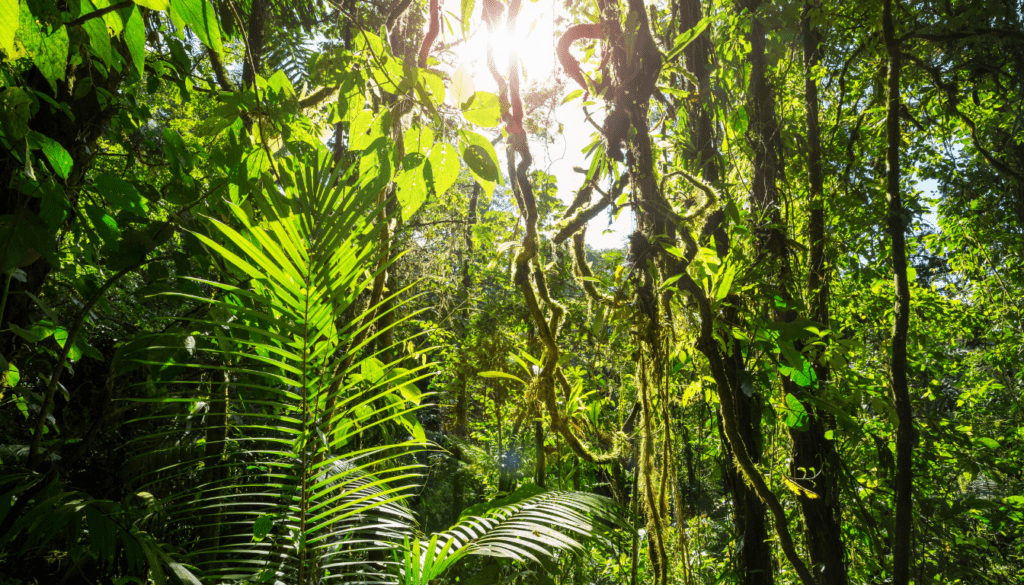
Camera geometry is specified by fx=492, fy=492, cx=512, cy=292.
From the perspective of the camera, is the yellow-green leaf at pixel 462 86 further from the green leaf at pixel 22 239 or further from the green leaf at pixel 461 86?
the green leaf at pixel 22 239

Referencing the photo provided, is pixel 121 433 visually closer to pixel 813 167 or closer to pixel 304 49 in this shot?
pixel 304 49

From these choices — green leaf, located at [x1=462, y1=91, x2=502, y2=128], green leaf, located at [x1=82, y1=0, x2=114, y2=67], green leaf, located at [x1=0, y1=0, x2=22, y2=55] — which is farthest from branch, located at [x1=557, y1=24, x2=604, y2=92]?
green leaf, located at [x1=0, y1=0, x2=22, y2=55]

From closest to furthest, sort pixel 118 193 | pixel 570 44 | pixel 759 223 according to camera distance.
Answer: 1. pixel 118 193
2. pixel 570 44
3. pixel 759 223

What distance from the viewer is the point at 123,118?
4.10ft

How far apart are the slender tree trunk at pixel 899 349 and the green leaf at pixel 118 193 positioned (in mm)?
1646

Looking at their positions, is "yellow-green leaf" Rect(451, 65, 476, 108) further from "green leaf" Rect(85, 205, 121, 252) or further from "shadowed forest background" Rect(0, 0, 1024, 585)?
"green leaf" Rect(85, 205, 121, 252)

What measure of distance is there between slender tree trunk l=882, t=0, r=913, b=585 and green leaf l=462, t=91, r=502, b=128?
3.07 ft

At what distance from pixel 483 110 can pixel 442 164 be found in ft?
0.40

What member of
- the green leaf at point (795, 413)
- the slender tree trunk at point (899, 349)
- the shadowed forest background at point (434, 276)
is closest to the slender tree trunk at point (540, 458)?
the shadowed forest background at point (434, 276)

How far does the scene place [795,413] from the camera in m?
1.44

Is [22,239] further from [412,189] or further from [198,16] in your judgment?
[412,189]

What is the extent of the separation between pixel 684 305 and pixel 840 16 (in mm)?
1089

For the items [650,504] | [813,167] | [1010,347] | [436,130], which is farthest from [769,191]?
[1010,347]

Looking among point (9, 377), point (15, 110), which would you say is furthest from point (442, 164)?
point (9, 377)
